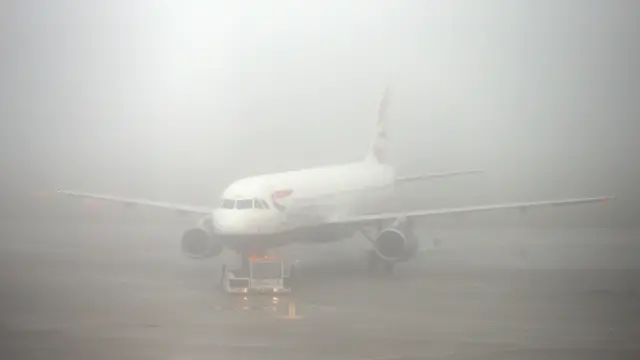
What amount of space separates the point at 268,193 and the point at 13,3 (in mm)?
3520

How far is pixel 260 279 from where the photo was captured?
32.3 feet

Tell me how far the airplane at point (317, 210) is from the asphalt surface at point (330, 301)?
0.29m

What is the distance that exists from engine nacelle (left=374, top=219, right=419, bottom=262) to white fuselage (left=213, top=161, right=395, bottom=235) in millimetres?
678

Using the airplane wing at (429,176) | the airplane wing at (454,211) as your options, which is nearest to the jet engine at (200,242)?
the airplane wing at (454,211)

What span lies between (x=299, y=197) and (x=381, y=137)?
Result: 1.22m

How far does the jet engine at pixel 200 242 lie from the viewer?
10359 millimetres

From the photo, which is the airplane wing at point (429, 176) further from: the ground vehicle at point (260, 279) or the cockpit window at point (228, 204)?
the cockpit window at point (228, 204)

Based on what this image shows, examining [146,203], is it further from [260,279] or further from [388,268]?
[388,268]

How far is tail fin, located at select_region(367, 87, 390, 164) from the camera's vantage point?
10531 mm

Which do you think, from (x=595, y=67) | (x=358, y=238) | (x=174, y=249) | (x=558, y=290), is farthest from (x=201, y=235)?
(x=595, y=67)

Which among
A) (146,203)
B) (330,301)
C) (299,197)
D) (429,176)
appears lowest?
(330,301)

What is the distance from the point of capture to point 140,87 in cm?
1009

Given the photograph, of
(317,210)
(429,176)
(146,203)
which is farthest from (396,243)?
(146,203)

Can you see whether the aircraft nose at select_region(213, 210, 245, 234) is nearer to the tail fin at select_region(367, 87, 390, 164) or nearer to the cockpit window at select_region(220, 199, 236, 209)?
the cockpit window at select_region(220, 199, 236, 209)
